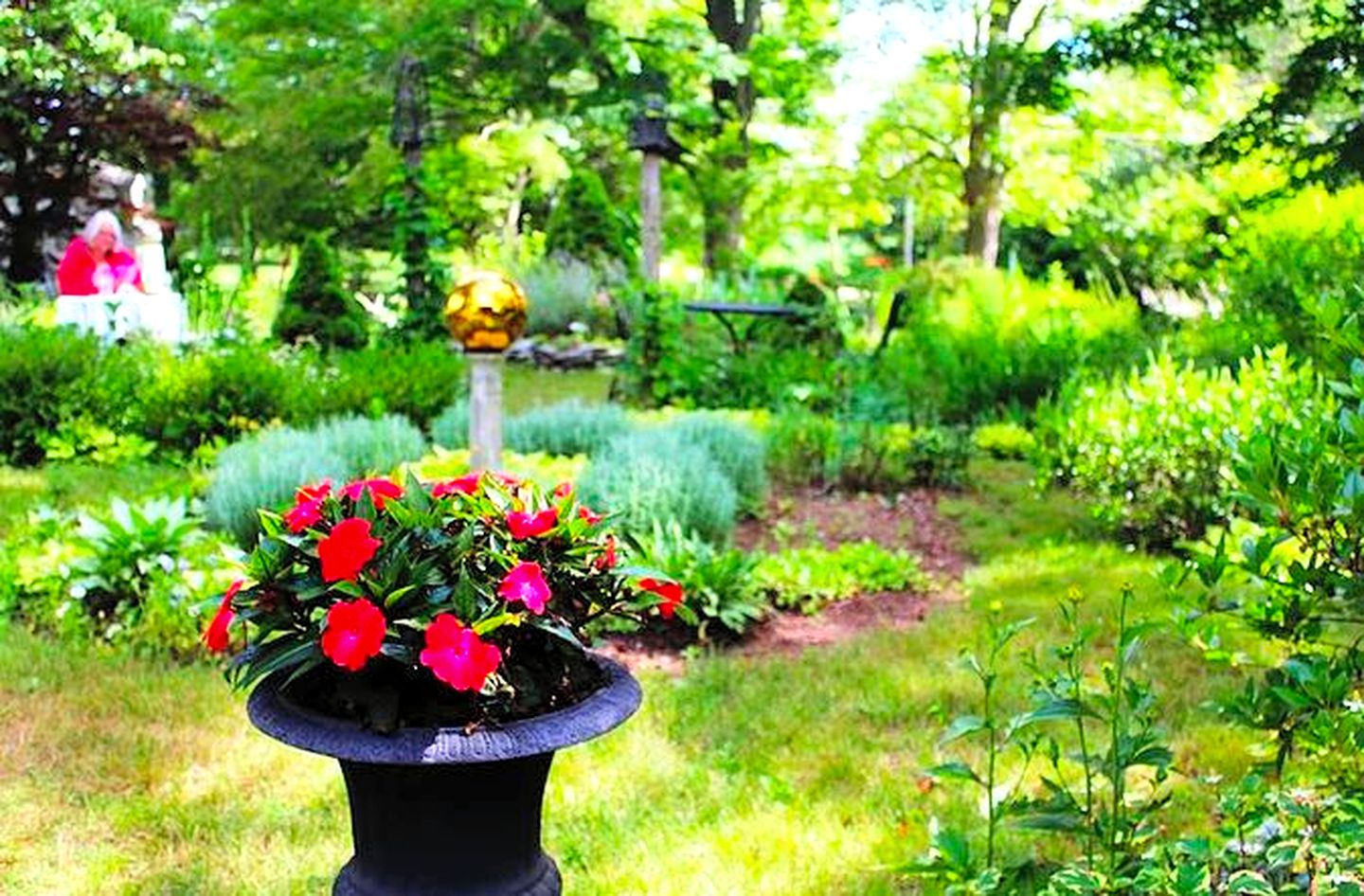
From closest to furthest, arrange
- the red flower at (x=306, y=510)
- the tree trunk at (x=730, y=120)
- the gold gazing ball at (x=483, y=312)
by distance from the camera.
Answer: the red flower at (x=306, y=510) → the gold gazing ball at (x=483, y=312) → the tree trunk at (x=730, y=120)

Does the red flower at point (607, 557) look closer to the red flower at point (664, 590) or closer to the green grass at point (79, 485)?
the red flower at point (664, 590)

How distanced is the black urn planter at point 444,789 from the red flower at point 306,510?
0.26 metres

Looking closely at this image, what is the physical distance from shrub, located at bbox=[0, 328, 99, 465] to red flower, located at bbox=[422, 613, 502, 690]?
5834 mm

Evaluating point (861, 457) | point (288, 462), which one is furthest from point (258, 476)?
point (861, 457)

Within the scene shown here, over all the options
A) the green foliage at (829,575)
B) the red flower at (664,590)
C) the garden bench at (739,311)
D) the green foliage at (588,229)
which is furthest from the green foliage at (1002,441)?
the green foliage at (588,229)

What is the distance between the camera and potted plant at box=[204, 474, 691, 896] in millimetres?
1741

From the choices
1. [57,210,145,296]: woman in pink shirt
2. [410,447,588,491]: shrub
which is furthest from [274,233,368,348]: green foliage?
[410,447,588,491]: shrub

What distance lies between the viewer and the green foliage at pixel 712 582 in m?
4.17

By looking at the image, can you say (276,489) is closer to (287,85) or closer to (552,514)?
(552,514)

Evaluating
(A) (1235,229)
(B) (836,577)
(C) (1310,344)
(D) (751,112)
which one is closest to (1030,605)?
(B) (836,577)

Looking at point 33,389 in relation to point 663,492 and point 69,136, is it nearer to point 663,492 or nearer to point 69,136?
point 663,492

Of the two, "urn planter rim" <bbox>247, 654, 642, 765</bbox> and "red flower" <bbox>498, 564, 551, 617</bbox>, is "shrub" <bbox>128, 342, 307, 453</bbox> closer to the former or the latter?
"urn planter rim" <bbox>247, 654, 642, 765</bbox>

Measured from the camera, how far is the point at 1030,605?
15.0 feet

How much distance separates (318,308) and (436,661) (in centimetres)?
1114
